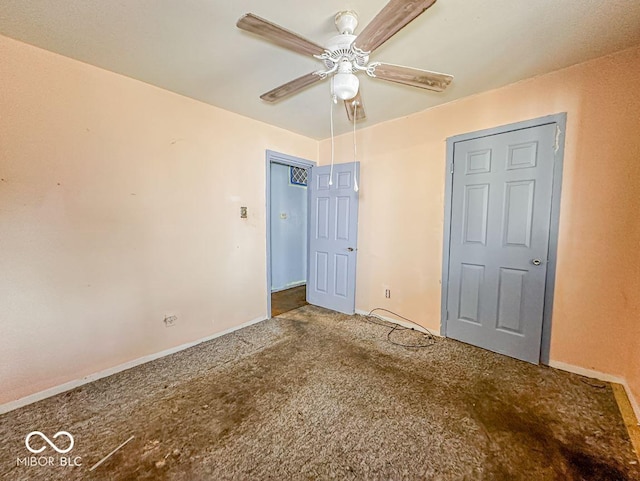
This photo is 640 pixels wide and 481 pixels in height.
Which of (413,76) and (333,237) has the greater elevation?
(413,76)

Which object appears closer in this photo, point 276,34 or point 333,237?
point 276,34

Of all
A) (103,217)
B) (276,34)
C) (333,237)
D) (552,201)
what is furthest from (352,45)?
(333,237)

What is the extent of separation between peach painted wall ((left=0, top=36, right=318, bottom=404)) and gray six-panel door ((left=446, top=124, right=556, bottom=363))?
239 cm

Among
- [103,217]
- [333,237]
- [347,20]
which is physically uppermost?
[347,20]

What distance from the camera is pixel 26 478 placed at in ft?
4.17

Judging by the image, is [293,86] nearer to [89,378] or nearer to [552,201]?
[552,201]

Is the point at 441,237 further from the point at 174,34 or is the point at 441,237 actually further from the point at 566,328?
the point at 174,34

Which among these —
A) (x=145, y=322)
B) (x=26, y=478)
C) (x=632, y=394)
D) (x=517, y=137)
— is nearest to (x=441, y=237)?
(x=517, y=137)

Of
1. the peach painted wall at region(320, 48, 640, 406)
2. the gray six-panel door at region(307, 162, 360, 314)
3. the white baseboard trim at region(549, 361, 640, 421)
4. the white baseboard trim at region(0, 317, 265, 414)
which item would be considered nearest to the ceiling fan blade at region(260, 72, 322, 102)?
the gray six-panel door at region(307, 162, 360, 314)

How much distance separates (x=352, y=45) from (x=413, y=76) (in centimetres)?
45

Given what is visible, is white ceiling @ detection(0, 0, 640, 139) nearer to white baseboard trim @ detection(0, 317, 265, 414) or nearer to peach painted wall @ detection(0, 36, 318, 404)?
peach painted wall @ detection(0, 36, 318, 404)

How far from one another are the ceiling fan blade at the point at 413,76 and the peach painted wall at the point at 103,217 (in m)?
1.86

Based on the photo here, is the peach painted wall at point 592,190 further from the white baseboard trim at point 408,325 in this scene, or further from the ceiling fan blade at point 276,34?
the ceiling fan blade at point 276,34

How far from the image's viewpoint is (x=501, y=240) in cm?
235
